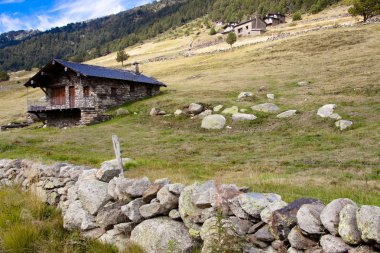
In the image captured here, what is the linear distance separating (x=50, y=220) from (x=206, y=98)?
85.0ft

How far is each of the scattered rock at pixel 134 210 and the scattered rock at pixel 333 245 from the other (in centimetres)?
397

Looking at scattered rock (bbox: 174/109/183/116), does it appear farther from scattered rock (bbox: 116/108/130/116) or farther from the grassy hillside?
the grassy hillside

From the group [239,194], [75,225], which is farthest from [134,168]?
[239,194]

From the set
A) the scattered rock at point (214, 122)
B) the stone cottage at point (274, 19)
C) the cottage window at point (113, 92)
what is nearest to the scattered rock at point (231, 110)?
the scattered rock at point (214, 122)

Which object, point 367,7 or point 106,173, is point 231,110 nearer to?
point 106,173

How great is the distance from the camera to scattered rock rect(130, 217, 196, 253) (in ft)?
21.7

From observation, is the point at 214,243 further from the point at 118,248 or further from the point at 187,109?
the point at 187,109

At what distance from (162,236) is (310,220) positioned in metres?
2.96

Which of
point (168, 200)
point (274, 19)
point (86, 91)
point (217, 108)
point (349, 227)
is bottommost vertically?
point (168, 200)

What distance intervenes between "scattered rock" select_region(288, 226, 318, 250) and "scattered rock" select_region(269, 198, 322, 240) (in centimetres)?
11

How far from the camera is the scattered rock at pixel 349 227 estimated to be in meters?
4.52

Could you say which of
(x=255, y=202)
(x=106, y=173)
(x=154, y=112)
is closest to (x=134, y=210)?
(x=106, y=173)

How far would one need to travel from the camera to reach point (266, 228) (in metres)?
5.66

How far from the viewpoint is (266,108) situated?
27.6 m
